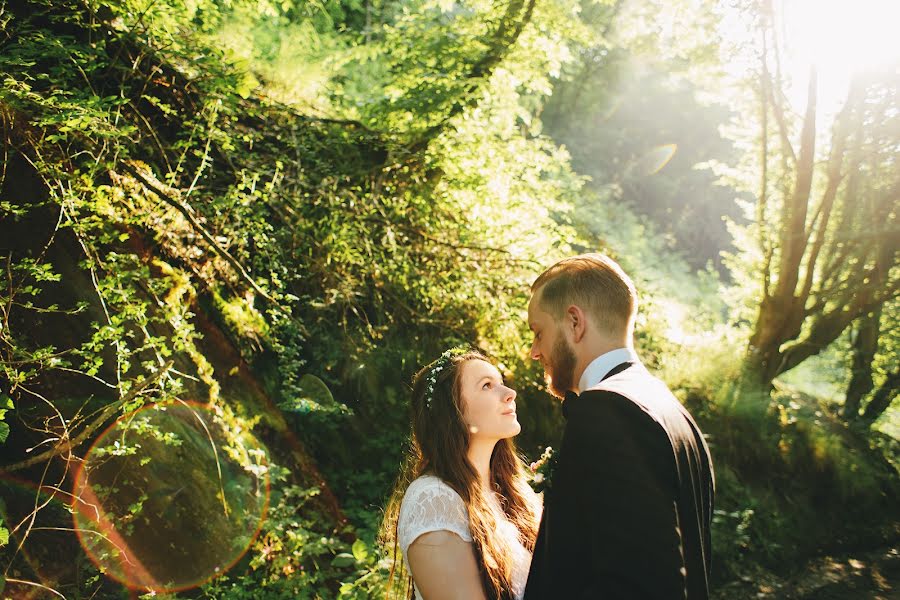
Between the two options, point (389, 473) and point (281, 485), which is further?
point (389, 473)

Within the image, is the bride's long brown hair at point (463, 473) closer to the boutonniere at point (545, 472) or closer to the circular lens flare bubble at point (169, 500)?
the boutonniere at point (545, 472)

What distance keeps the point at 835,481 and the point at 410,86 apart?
9545 mm

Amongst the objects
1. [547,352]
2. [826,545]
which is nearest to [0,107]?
[547,352]

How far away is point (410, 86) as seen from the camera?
6039 millimetres

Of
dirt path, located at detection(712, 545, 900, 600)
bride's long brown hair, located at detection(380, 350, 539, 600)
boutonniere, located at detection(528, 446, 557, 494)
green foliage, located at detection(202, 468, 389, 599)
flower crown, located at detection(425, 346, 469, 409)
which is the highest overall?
flower crown, located at detection(425, 346, 469, 409)

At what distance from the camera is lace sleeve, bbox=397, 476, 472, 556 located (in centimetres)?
215

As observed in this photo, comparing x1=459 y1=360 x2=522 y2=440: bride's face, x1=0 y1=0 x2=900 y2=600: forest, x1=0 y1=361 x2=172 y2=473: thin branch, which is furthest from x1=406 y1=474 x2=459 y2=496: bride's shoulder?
x1=0 y1=361 x2=172 y2=473: thin branch

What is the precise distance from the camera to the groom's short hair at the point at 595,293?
2.16 metres

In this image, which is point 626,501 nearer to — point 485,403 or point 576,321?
point 576,321

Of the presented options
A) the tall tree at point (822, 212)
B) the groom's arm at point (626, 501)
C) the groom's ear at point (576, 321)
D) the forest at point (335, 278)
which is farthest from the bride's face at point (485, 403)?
the tall tree at point (822, 212)

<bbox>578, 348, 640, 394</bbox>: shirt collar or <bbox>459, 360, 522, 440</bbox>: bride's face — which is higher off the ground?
<bbox>578, 348, 640, 394</bbox>: shirt collar

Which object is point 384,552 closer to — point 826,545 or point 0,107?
point 0,107

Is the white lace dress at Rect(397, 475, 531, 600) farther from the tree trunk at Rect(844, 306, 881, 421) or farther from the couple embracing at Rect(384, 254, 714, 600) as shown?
the tree trunk at Rect(844, 306, 881, 421)

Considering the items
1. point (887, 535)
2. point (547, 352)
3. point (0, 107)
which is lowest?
point (887, 535)
